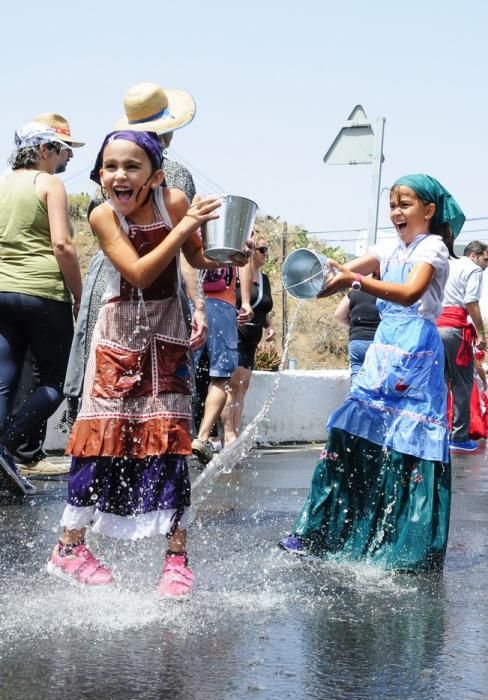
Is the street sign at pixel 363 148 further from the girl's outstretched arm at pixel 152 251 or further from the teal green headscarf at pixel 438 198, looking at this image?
the girl's outstretched arm at pixel 152 251

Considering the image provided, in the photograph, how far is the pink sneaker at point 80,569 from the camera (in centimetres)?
433

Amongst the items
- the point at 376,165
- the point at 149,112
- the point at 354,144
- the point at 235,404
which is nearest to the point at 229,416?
the point at 235,404

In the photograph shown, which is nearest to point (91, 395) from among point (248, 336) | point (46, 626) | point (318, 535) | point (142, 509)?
point (142, 509)

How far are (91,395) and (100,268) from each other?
61.9 inches

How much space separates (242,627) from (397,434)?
143 centimetres

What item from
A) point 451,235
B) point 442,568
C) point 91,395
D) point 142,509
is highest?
point 451,235

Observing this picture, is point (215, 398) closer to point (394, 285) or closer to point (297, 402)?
point (297, 402)

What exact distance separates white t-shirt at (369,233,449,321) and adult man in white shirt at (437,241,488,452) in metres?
5.19

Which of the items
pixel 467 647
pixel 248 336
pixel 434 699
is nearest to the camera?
pixel 434 699

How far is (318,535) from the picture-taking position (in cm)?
511

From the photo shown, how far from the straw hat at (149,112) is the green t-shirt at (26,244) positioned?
1.21m

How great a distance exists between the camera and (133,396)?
436cm

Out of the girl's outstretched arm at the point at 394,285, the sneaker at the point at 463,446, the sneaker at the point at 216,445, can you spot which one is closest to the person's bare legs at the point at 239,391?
the sneaker at the point at 216,445

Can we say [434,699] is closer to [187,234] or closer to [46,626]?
[46,626]
